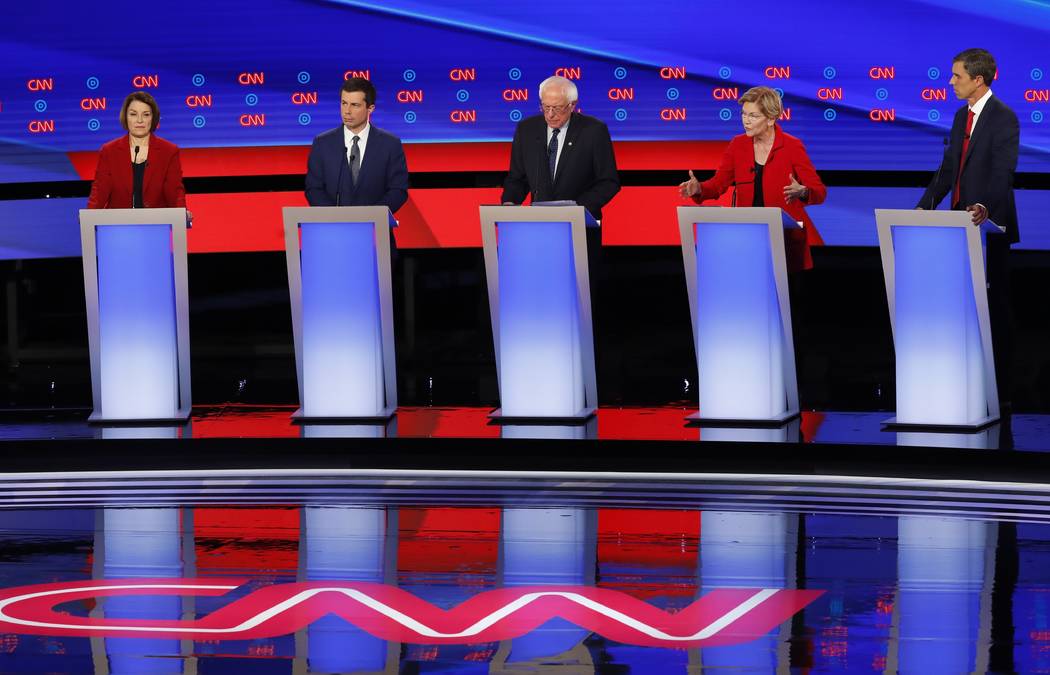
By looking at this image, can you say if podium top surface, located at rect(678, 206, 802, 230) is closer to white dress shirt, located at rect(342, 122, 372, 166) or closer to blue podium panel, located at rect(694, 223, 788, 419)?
blue podium panel, located at rect(694, 223, 788, 419)

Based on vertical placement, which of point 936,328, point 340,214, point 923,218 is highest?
point 340,214

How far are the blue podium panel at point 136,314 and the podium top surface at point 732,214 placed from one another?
5.51 feet

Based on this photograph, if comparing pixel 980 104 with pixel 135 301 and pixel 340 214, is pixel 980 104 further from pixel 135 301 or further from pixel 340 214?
pixel 135 301

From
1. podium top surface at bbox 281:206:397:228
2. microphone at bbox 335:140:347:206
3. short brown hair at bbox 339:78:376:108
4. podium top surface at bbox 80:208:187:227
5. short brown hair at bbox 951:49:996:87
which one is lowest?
podium top surface at bbox 281:206:397:228

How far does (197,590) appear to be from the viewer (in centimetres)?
332

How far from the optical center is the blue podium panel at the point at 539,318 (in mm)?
5082

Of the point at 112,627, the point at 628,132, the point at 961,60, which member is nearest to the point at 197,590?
the point at 112,627

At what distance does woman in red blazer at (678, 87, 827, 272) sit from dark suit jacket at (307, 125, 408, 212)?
3.26ft

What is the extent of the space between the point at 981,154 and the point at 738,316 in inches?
38.1

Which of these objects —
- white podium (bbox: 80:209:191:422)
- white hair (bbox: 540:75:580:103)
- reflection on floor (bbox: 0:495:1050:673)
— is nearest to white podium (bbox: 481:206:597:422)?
white hair (bbox: 540:75:580:103)

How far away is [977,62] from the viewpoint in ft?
16.9

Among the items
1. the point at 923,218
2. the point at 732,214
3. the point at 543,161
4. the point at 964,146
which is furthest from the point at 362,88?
the point at 964,146

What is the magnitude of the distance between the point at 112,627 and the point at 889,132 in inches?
197

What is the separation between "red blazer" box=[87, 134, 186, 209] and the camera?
5.45 metres
